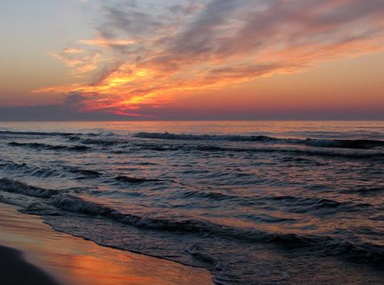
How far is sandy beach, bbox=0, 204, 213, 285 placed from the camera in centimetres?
502

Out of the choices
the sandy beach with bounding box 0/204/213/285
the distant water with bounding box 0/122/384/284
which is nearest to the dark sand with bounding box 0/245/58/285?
the sandy beach with bounding box 0/204/213/285

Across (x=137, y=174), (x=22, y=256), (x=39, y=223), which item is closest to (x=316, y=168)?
(x=137, y=174)

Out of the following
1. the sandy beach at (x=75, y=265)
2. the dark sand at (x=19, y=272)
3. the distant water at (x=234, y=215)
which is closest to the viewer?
the dark sand at (x=19, y=272)

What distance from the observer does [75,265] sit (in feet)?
18.3

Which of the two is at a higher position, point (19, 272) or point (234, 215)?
point (19, 272)

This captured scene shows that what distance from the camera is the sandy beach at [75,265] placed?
5016mm

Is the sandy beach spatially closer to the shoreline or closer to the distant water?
the shoreline

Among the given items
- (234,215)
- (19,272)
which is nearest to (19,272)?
(19,272)

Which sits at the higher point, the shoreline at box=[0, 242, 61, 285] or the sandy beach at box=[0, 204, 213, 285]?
the shoreline at box=[0, 242, 61, 285]

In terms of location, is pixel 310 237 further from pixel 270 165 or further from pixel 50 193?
pixel 270 165

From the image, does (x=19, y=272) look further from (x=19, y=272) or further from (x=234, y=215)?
(x=234, y=215)

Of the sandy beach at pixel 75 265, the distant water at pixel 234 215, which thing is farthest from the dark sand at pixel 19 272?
the distant water at pixel 234 215

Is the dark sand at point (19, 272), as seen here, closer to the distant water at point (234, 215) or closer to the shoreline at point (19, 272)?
the shoreline at point (19, 272)

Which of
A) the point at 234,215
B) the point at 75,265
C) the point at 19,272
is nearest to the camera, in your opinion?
the point at 19,272
